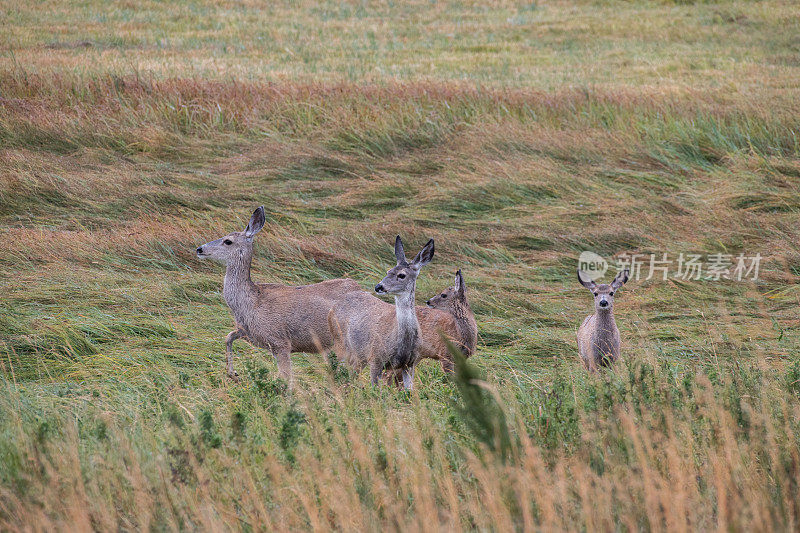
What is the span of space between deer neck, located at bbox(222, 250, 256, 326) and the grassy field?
0.30m

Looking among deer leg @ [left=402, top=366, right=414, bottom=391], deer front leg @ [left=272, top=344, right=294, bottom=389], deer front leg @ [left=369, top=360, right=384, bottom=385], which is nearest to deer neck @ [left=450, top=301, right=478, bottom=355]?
deer leg @ [left=402, top=366, right=414, bottom=391]

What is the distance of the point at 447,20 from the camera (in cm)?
2775

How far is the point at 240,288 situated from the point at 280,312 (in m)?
0.41

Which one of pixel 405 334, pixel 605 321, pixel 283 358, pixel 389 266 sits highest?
pixel 605 321

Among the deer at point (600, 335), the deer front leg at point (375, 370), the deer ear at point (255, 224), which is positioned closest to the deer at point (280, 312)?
the deer ear at point (255, 224)

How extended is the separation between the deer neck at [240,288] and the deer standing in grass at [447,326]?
1155 mm

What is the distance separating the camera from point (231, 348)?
6133 mm

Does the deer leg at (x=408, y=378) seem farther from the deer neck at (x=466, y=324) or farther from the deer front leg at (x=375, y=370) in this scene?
the deer neck at (x=466, y=324)

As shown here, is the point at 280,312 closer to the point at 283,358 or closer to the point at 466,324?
the point at 283,358

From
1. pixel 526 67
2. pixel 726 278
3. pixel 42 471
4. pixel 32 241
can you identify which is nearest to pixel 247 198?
pixel 32 241

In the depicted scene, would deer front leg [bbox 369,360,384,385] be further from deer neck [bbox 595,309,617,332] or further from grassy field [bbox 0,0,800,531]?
deer neck [bbox 595,309,617,332]

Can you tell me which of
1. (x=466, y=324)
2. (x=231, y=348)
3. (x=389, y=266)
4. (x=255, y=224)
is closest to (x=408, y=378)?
(x=466, y=324)

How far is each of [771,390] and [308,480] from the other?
2450 mm

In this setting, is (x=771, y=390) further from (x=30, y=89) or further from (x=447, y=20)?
(x=447, y=20)
